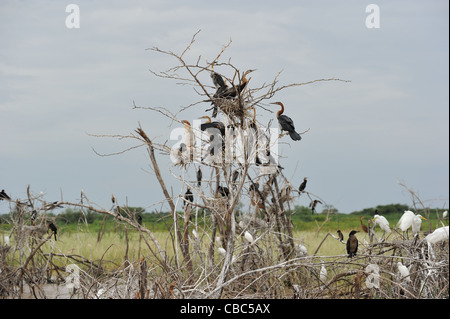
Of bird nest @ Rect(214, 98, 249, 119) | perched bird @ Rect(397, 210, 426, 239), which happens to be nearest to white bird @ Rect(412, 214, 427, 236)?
perched bird @ Rect(397, 210, 426, 239)

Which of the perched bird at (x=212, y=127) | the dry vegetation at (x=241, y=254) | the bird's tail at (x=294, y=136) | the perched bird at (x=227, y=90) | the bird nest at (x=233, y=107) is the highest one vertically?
the perched bird at (x=227, y=90)

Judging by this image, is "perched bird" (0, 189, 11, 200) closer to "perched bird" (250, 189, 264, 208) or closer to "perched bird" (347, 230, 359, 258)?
"perched bird" (250, 189, 264, 208)

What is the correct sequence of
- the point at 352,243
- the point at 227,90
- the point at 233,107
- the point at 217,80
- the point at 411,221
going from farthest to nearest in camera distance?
the point at 411,221 < the point at 352,243 < the point at 217,80 < the point at 227,90 < the point at 233,107

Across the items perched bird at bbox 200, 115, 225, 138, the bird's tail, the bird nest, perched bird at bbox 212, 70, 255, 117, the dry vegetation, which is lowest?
the dry vegetation

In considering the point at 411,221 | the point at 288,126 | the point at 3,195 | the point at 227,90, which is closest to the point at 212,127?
the point at 227,90

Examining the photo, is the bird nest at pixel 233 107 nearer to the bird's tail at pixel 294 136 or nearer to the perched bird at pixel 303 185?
the bird's tail at pixel 294 136

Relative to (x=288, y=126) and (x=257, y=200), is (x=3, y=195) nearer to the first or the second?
(x=257, y=200)

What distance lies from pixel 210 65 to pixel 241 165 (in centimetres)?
93

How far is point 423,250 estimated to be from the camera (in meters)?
4.85

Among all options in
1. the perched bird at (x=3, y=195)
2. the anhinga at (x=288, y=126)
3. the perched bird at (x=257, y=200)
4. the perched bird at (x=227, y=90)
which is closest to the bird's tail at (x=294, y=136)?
the anhinga at (x=288, y=126)

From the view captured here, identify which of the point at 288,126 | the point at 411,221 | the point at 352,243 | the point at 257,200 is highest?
the point at 288,126

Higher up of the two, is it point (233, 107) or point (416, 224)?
point (233, 107)
